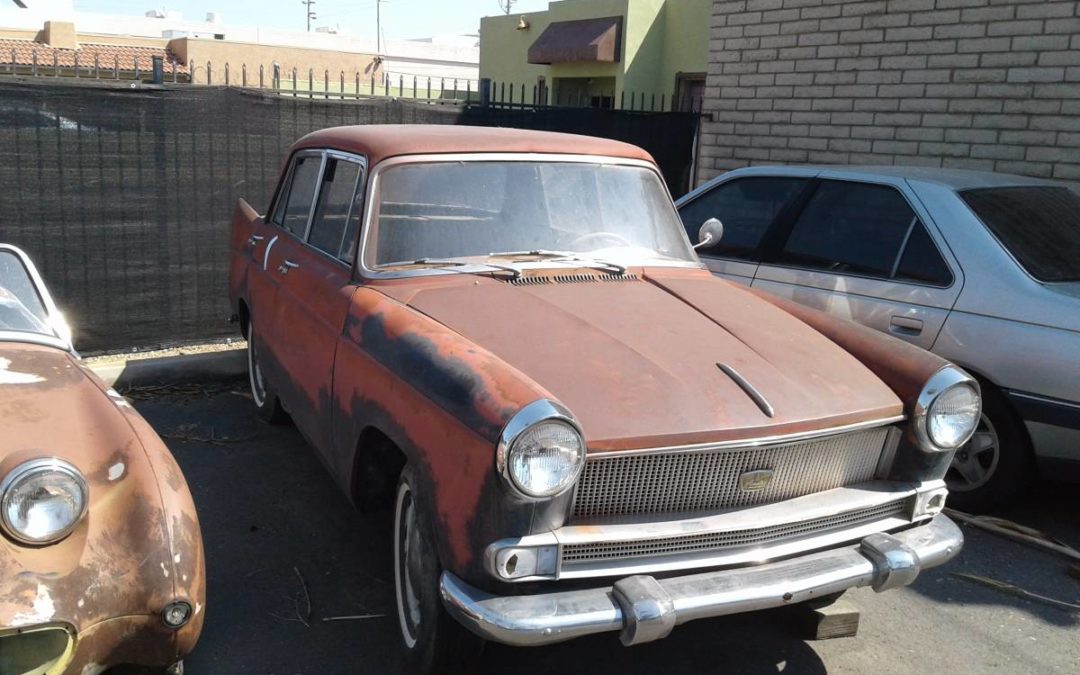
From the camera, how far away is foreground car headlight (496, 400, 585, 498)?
2.55 m

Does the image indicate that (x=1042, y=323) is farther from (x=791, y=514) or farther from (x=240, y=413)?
(x=240, y=413)

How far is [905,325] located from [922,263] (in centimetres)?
34

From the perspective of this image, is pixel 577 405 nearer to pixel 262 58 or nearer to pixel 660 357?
pixel 660 357

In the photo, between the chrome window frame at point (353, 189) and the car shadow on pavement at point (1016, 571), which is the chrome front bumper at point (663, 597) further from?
the chrome window frame at point (353, 189)

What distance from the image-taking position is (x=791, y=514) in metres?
2.95

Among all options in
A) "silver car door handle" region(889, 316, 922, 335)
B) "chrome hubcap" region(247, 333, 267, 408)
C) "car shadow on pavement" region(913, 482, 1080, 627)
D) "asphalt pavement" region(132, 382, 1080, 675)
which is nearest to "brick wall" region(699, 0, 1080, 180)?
"silver car door handle" region(889, 316, 922, 335)

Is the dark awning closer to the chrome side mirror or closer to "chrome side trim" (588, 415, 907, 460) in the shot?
the chrome side mirror

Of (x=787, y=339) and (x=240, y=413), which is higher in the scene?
(x=787, y=339)

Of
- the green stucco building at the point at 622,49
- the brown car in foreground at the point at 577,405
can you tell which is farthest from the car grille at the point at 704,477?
the green stucco building at the point at 622,49

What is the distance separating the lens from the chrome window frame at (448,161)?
3732 millimetres

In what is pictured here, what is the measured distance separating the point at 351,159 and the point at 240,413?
90.8 inches

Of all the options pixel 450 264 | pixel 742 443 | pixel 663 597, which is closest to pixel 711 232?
pixel 450 264

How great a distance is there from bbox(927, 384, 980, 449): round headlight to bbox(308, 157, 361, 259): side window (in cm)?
238

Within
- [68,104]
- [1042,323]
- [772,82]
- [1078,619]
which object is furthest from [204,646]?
[772,82]
